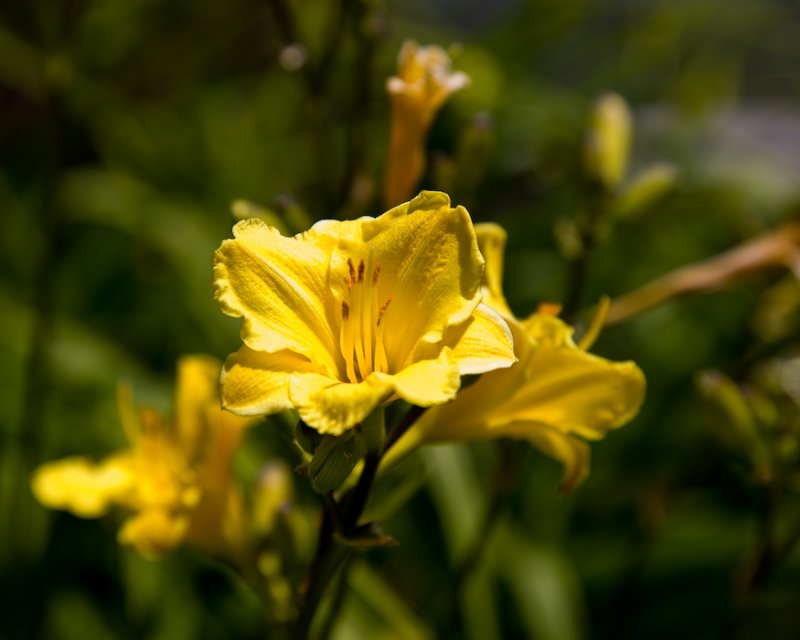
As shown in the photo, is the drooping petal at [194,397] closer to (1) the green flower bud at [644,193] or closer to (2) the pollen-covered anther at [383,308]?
(2) the pollen-covered anther at [383,308]

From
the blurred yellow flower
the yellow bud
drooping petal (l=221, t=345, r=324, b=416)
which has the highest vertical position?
the blurred yellow flower

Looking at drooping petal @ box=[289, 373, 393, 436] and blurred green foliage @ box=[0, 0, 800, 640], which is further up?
drooping petal @ box=[289, 373, 393, 436]

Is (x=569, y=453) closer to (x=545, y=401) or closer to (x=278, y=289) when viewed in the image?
(x=545, y=401)

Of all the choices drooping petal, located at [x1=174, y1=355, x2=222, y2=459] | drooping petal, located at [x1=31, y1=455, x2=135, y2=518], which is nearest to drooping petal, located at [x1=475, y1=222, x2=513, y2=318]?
drooping petal, located at [x1=174, y1=355, x2=222, y2=459]

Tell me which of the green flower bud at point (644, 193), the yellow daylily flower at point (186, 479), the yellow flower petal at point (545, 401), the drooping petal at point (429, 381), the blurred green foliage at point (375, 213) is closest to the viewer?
the drooping petal at point (429, 381)

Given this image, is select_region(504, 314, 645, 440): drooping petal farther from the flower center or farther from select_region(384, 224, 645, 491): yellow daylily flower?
the flower center

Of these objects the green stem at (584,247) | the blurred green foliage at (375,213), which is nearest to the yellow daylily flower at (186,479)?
the blurred green foliage at (375,213)

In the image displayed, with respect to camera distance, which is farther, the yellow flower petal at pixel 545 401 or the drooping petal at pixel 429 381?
the yellow flower petal at pixel 545 401
